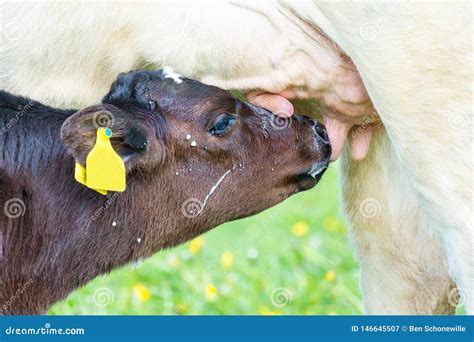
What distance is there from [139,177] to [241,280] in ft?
7.73

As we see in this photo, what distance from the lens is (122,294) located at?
7.18 metres

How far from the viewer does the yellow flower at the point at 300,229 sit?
851 centimetres

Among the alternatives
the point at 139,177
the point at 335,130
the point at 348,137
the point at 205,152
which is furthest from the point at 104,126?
the point at 348,137

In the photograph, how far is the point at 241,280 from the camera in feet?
24.3

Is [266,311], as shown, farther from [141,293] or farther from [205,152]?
[205,152]

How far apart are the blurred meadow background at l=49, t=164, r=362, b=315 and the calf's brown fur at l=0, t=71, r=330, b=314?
1262 millimetres

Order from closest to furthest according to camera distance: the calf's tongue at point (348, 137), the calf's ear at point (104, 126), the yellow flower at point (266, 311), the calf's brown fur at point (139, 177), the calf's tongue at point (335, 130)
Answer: the calf's ear at point (104, 126), the calf's brown fur at point (139, 177), the calf's tongue at point (335, 130), the calf's tongue at point (348, 137), the yellow flower at point (266, 311)

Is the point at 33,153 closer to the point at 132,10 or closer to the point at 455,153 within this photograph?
the point at 132,10

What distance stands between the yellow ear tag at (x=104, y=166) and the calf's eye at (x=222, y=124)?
52cm

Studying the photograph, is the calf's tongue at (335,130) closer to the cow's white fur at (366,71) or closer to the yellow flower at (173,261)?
the cow's white fur at (366,71)

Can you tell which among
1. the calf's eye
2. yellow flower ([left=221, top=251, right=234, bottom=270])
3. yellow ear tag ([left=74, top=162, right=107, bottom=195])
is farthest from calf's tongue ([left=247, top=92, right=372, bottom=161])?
yellow flower ([left=221, top=251, right=234, bottom=270])

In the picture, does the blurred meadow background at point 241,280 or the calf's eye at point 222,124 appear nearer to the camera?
the calf's eye at point 222,124

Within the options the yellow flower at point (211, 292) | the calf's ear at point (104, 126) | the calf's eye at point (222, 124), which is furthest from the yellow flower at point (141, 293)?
the calf's ear at point (104, 126)
